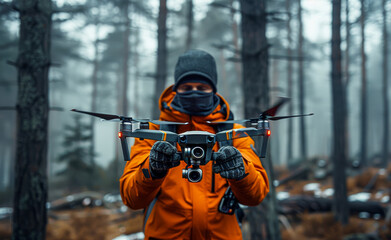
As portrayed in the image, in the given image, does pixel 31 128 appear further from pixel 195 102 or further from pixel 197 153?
pixel 197 153

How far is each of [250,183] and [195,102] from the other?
3.23 feet

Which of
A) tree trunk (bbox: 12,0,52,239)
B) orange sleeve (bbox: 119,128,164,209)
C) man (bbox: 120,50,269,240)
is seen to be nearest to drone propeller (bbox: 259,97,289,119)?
man (bbox: 120,50,269,240)

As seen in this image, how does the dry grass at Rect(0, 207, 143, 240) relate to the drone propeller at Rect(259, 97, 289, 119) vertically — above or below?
below

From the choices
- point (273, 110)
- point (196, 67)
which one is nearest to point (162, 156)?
point (273, 110)

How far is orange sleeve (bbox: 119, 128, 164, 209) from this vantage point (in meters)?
2.29

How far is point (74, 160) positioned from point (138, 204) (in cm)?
1556

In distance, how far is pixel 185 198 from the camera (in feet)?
8.04

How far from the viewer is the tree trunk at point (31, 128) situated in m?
4.43

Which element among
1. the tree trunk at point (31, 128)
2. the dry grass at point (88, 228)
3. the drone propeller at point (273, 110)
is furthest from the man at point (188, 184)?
the dry grass at point (88, 228)

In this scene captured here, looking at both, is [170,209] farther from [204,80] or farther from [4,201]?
[4,201]

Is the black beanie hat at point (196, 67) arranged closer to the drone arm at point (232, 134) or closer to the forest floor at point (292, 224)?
the drone arm at point (232, 134)

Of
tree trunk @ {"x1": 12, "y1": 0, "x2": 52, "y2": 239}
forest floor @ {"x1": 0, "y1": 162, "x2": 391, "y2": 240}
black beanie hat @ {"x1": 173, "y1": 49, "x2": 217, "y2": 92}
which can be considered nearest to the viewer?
black beanie hat @ {"x1": 173, "y1": 49, "x2": 217, "y2": 92}

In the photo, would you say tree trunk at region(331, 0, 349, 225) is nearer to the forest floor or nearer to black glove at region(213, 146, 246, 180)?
the forest floor

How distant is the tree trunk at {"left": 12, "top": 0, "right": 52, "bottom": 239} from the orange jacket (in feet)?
9.15
